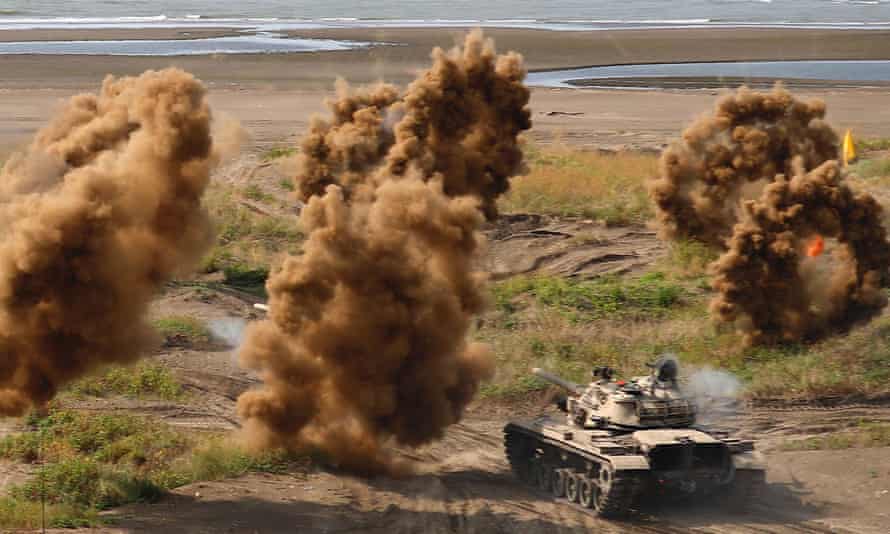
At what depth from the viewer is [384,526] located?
2091 centimetres

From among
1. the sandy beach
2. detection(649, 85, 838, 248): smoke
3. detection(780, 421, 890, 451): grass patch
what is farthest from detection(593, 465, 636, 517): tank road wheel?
the sandy beach

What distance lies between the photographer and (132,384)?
28.2 metres

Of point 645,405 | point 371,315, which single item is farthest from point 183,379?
point 645,405

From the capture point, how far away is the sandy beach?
57688 mm

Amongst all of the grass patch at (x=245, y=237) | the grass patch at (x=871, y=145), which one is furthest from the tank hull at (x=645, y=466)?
the grass patch at (x=871, y=145)

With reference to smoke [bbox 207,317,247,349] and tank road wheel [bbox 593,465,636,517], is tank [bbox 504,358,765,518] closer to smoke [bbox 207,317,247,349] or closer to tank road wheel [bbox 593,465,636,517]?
tank road wheel [bbox 593,465,636,517]

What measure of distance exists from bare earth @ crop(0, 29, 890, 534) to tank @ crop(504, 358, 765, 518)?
1.20 ft

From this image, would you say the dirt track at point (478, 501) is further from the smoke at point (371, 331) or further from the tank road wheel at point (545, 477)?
the smoke at point (371, 331)

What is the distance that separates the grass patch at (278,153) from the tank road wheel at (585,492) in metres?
28.6

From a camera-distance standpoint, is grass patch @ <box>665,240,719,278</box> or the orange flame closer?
the orange flame

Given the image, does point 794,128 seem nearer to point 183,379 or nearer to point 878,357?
point 878,357

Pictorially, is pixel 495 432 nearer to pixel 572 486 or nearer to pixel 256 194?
pixel 572 486

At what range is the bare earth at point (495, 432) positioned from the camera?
833 inches

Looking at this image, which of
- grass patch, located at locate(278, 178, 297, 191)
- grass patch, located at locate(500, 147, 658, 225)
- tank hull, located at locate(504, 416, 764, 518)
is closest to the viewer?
tank hull, located at locate(504, 416, 764, 518)
